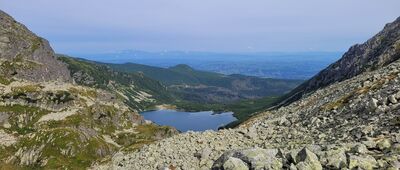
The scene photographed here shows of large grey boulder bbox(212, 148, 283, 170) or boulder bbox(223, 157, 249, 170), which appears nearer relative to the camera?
large grey boulder bbox(212, 148, 283, 170)

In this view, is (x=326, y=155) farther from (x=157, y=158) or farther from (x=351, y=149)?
(x=157, y=158)

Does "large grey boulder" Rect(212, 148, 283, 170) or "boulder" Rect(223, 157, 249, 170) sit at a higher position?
"large grey boulder" Rect(212, 148, 283, 170)

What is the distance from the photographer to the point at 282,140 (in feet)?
139

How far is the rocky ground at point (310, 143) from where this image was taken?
24984 millimetres

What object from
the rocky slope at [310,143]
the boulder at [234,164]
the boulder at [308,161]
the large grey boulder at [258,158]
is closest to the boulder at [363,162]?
the rocky slope at [310,143]

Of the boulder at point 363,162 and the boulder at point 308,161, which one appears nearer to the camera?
the boulder at point 363,162

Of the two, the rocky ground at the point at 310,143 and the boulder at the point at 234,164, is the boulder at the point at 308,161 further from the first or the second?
the boulder at the point at 234,164

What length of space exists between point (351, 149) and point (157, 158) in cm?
2688

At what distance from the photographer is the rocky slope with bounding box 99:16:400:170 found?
2497 centimetres

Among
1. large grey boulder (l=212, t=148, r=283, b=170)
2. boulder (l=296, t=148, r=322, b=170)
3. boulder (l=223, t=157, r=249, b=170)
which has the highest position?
boulder (l=296, t=148, r=322, b=170)

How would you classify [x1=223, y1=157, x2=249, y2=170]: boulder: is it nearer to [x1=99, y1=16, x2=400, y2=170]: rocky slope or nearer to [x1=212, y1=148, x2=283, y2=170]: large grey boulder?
[x1=99, y1=16, x2=400, y2=170]: rocky slope

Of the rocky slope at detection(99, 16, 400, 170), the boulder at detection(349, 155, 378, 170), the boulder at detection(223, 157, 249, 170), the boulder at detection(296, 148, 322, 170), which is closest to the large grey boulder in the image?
the rocky slope at detection(99, 16, 400, 170)

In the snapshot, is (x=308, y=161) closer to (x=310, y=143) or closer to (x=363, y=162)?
(x=363, y=162)

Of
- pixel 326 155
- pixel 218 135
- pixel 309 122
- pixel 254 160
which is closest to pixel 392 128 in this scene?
pixel 326 155
